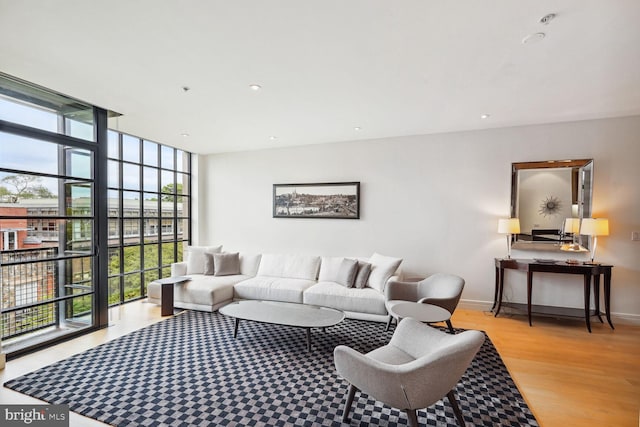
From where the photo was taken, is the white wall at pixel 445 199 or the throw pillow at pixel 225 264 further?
the throw pillow at pixel 225 264

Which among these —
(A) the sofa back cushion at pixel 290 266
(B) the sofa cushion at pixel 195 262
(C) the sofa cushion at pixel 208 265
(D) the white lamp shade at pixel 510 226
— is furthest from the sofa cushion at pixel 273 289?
(D) the white lamp shade at pixel 510 226

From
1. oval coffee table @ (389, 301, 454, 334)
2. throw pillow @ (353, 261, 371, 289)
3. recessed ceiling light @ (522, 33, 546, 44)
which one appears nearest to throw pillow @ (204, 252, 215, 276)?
throw pillow @ (353, 261, 371, 289)

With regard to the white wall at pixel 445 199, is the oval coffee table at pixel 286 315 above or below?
below

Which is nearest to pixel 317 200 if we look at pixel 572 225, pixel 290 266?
pixel 290 266

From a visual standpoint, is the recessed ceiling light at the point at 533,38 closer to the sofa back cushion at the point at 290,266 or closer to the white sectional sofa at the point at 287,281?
the white sectional sofa at the point at 287,281

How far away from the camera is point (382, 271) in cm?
428

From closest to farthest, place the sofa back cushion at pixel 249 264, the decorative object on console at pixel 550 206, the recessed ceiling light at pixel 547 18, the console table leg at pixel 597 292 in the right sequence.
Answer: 1. the recessed ceiling light at pixel 547 18
2. the console table leg at pixel 597 292
3. the decorative object on console at pixel 550 206
4. the sofa back cushion at pixel 249 264

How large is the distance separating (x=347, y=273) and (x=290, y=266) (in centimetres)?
108

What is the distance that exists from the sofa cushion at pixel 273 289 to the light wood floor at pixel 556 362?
1181mm

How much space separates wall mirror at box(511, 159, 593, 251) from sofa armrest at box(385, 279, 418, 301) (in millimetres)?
1812

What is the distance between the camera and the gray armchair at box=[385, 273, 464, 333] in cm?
342

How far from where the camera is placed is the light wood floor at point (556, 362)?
7.42 ft

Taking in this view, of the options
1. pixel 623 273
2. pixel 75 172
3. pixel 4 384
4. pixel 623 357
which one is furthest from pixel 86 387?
pixel 623 273

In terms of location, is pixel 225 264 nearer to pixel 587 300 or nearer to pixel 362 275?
pixel 362 275
